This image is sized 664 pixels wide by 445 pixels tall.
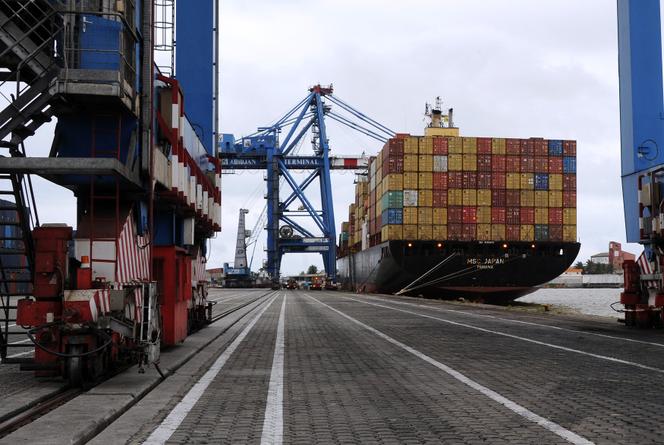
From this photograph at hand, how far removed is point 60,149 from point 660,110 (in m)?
17.2

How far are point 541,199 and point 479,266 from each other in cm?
629

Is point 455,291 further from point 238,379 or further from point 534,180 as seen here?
point 238,379

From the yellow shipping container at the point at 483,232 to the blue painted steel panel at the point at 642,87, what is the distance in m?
30.5

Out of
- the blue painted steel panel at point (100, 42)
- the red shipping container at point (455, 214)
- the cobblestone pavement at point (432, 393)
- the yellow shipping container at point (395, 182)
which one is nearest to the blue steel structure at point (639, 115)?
the cobblestone pavement at point (432, 393)

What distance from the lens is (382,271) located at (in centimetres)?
Result: 5988

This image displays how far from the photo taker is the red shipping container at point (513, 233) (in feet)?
172

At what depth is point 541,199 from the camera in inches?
2073

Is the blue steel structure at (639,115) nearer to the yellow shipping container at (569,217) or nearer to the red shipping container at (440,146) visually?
the red shipping container at (440,146)

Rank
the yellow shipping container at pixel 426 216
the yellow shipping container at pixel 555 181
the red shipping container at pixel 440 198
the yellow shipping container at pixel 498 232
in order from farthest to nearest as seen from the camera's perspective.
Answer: the yellow shipping container at pixel 426 216
the red shipping container at pixel 440 198
the yellow shipping container at pixel 555 181
the yellow shipping container at pixel 498 232

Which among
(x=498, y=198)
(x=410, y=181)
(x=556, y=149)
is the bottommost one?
(x=498, y=198)

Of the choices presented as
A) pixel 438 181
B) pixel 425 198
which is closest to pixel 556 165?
pixel 438 181

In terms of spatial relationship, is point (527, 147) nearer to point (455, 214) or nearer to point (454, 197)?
point (454, 197)

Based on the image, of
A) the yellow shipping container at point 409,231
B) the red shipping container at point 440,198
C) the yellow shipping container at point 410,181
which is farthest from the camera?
the yellow shipping container at point 410,181

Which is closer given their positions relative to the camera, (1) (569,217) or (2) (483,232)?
(2) (483,232)
